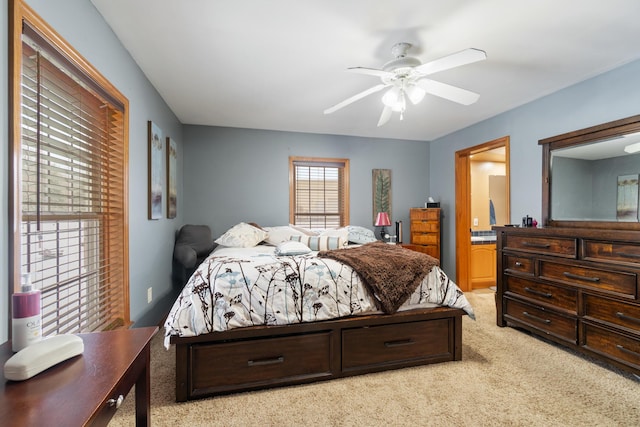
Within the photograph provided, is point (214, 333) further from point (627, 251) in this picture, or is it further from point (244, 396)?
point (627, 251)

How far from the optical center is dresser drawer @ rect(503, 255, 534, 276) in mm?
2799

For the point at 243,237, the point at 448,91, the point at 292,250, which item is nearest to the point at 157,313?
the point at 243,237

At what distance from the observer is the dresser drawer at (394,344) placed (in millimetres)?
2127

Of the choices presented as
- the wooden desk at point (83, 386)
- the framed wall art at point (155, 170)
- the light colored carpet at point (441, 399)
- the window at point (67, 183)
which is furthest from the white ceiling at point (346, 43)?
the light colored carpet at point (441, 399)

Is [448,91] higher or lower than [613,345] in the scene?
higher

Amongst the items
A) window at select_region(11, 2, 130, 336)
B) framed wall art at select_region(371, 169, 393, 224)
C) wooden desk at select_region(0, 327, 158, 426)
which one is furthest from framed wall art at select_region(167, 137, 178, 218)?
framed wall art at select_region(371, 169, 393, 224)

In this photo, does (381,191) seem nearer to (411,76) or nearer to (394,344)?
(411,76)

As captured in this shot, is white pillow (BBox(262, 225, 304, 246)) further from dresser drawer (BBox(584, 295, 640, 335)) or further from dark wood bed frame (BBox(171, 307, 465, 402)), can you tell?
dresser drawer (BBox(584, 295, 640, 335))

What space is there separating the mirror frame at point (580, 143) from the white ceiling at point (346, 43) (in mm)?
489

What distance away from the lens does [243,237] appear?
3.69 metres

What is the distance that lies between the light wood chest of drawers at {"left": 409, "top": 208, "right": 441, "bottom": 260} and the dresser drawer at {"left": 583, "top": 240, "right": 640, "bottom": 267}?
7.29 ft

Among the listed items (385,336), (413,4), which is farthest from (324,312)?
(413,4)

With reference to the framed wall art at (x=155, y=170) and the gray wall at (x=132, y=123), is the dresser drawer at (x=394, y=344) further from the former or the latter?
the framed wall art at (x=155, y=170)

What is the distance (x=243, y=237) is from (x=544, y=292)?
3.12m
